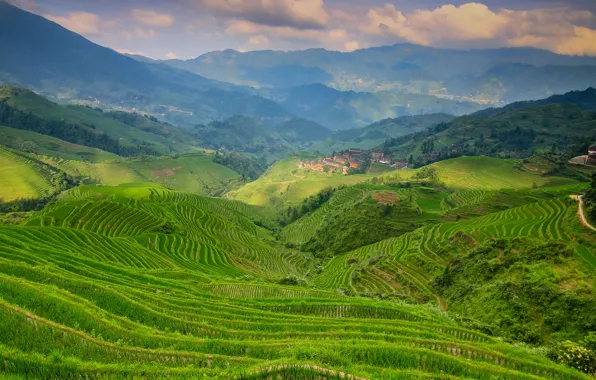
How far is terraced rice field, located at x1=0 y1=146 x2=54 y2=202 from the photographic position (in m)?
124

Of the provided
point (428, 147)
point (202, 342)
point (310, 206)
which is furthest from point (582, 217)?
point (428, 147)

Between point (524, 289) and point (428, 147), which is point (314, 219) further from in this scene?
point (428, 147)

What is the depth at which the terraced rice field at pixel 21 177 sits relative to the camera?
123631 millimetres

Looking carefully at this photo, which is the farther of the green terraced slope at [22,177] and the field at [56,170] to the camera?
the field at [56,170]

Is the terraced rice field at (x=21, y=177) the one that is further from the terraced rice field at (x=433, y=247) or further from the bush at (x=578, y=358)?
the bush at (x=578, y=358)

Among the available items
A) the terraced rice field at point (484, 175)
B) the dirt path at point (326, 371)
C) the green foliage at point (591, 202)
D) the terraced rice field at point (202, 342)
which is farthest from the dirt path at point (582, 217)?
the terraced rice field at point (484, 175)

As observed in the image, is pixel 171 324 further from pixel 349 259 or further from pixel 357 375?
pixel 349 259

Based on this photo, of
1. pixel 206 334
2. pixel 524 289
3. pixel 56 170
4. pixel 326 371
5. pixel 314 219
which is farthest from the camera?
pixel 56 170

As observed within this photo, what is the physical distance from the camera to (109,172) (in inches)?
7254

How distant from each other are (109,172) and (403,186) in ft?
487

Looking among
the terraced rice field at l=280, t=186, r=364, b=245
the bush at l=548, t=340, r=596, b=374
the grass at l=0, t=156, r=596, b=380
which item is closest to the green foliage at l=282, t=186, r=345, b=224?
the terraced rice field at l=280, t=186, r=364, b=245

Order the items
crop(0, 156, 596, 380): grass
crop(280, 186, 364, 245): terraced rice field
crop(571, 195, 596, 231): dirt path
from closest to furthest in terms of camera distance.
Answer: crop(0, 156, 596, 380): grass < crop(571, 195, 596, 231): dirt path < crop(280, 186, 364, 245): terraced rice field

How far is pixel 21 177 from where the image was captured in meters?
136

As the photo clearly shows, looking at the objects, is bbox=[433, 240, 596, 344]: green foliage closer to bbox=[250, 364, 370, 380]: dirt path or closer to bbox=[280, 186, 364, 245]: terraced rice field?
bbox=[250, 364, 370, 380]: dirt path
